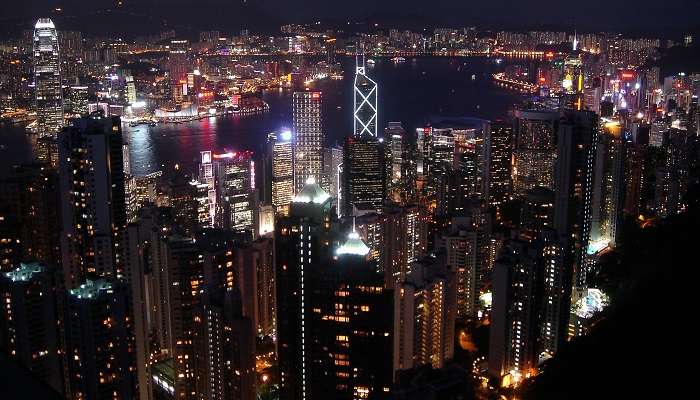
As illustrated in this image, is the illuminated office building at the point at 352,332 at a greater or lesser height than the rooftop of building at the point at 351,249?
lesser

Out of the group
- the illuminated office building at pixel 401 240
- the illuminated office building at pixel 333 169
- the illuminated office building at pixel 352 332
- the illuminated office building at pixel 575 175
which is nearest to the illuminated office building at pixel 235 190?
the illuminated office building at pixel 333 169

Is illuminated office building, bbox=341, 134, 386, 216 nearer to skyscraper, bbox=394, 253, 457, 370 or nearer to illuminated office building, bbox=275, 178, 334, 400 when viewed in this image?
skyscraper, bbox=394, 253, 457, 370

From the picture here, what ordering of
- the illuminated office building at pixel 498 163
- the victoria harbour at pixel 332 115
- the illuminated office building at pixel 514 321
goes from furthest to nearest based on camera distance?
the victoria harbour at pixel 332 115 < the illuminated office building at pixel 498 163 < the illuminated office building at pixel 514 321

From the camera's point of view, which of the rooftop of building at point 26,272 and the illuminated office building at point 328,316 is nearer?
the illuminated office building at point 328,316

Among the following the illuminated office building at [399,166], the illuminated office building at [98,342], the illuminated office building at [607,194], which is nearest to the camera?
the illuminated office building at [98,342]

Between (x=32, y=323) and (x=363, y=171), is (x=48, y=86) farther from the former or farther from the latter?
(x=32, y=323)

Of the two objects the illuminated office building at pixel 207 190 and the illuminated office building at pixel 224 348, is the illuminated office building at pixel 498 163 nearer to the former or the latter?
the illuminated office building at pixel 207 190

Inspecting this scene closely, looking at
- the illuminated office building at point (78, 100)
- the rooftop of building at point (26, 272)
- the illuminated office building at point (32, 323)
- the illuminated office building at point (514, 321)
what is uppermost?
the illuminated office building at point (78, 100)

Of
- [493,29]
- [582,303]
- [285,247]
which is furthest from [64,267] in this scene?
[493,29]
